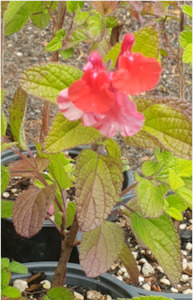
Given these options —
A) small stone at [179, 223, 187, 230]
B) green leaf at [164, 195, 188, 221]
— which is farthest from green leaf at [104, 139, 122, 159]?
small stone at [179, 223, 187, 230]

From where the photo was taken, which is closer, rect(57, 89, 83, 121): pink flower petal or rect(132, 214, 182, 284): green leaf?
rect(57, 89, 83, 121): pink flower petal

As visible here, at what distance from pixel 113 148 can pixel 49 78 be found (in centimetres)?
13

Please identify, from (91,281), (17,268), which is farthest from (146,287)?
(17,268)

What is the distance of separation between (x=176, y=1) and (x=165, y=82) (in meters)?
1.26

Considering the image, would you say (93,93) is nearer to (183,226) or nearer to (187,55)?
(187,55)

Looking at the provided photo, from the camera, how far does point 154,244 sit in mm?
870

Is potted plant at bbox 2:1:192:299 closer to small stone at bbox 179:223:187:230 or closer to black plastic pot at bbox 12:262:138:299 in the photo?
black plastic pot at bbox 12:262:138:299

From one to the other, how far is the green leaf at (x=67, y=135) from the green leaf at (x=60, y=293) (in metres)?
0.42

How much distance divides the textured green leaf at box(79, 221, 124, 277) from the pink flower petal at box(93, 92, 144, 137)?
34 centimetres

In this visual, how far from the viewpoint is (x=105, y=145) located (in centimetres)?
76

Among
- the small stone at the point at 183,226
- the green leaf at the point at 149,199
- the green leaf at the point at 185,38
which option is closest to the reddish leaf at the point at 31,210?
the green leaf at the point at 149,199

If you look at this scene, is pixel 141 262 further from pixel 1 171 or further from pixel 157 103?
pixel 157 103

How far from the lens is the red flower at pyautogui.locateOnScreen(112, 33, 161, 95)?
551 mm

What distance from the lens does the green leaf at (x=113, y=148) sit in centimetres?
75
